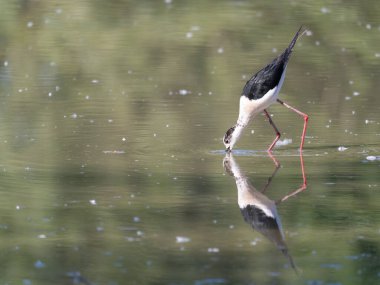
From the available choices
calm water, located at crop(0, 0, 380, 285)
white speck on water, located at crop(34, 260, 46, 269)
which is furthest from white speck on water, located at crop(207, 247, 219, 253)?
white speck on water, located at crop(34, 260, 46, 269)

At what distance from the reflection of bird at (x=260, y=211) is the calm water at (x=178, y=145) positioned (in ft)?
0.12

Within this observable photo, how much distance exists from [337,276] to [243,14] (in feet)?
40.0

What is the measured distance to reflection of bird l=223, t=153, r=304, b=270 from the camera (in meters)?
6.84

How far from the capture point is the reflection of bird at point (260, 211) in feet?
22.4

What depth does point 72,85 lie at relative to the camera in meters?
13.4

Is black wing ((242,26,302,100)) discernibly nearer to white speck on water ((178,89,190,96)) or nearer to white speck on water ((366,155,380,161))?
white speck on water ((366,155,380,161))

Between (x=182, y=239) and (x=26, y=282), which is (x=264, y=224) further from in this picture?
(x=26, y=282)

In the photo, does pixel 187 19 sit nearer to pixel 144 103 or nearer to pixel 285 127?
pixel 144 103

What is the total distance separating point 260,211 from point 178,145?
2.62 metres

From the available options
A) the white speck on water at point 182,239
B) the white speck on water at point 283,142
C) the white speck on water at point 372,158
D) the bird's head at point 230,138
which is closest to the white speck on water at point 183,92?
the white speck on water at point 283,142

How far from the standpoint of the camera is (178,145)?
1007cm

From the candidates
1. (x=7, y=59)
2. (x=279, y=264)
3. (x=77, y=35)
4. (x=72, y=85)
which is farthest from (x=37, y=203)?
(x=77, y=35)

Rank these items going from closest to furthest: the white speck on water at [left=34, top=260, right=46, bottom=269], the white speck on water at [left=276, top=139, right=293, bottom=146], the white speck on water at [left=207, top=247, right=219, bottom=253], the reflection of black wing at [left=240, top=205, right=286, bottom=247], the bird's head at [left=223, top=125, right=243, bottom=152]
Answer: the white speck on water at [left=34, top=260, right=46, bottom=269] → the white speck on water at [left=207, top=247, right=219, bottom=253] → the reflection of black wing at [left=240, top=205, right=286, bottom=247] → the bird's head at [left=223, top=125, right=243, bottom=152] → the white speck on water at [left=276, top=139, right=293, bottom=146]

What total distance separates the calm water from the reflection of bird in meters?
0.04
